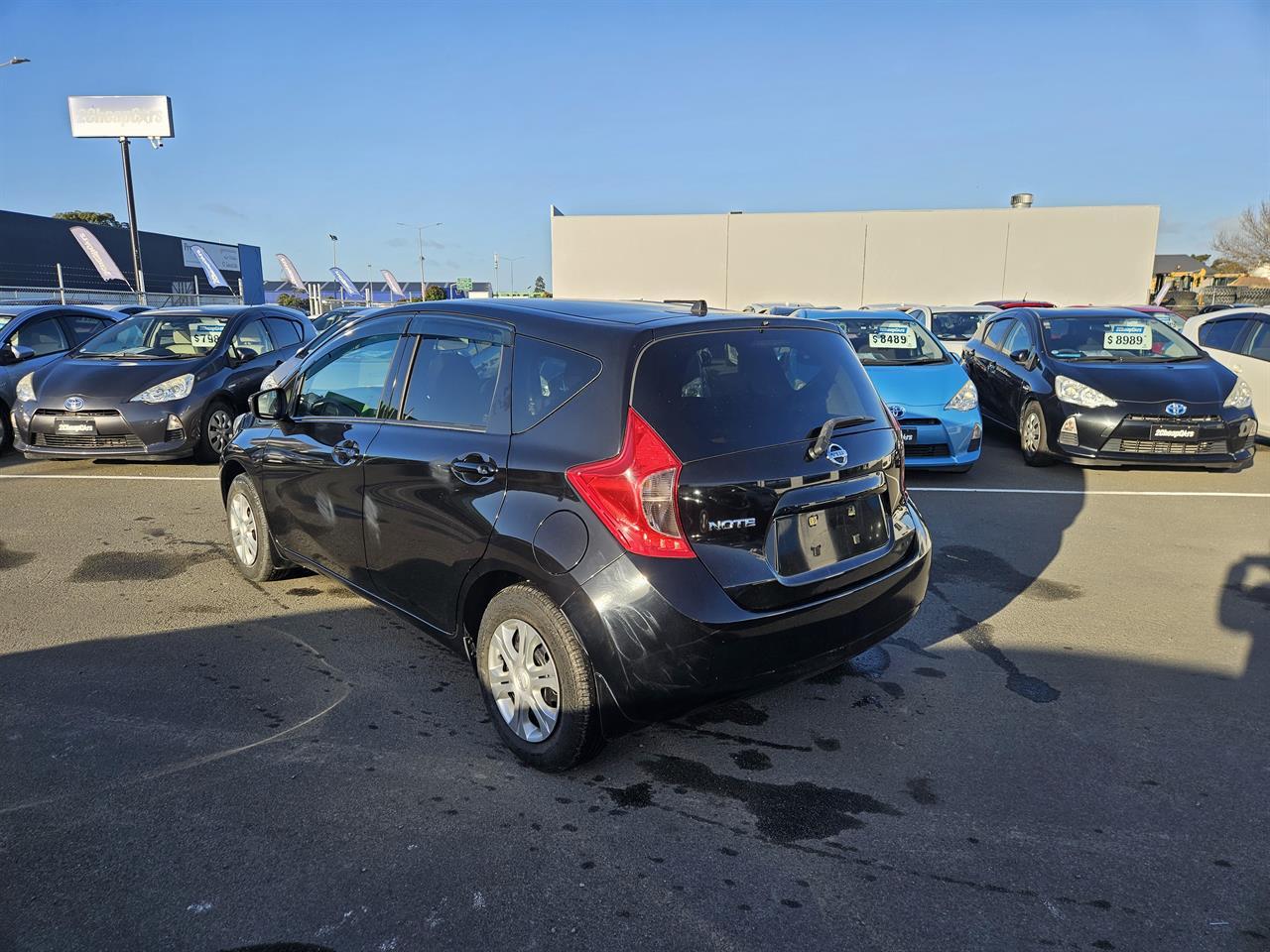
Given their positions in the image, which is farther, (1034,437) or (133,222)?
(133,222)

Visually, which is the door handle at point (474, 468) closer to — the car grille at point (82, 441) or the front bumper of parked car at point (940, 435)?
the front bumper of parked car at point (940, 435)

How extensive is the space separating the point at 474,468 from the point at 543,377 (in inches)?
17.3

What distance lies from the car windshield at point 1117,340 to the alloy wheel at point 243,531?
7967 millimetres

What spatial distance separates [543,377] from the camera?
318 centimetres

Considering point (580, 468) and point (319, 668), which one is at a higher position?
point (580, 468)

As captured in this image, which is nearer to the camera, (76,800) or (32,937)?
(32,937)

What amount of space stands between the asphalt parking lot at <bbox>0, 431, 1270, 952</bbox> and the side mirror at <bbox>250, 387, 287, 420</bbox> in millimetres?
1089

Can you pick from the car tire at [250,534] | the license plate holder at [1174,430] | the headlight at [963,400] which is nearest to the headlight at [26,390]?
the car tire at [250,534]

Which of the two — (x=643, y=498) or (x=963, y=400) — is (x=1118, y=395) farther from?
(x=643, y=498)

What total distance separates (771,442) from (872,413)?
715mm

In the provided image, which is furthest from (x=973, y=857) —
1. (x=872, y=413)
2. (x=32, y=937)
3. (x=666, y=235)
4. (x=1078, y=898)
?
(x=666, y=235)

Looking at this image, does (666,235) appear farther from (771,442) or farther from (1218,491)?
(771,442)

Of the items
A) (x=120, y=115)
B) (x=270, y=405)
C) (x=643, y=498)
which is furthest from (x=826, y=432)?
(x=120, y=115)

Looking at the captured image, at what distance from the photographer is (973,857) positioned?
263cm
